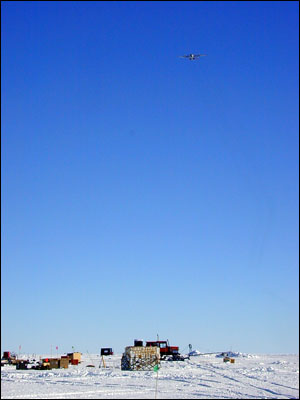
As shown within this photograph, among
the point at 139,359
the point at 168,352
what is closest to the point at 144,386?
the point at 139,359

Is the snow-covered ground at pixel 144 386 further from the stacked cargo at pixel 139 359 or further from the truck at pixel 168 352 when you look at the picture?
the truck at pixel 168 352

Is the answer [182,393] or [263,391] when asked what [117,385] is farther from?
[263,391]

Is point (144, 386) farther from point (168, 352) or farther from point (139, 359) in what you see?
point (168, 352)

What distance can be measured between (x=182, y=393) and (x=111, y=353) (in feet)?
141

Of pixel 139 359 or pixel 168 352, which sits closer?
pixel 139 359

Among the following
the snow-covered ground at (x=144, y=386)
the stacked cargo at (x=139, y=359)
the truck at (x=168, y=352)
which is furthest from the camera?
the truck at (x=168, y=352)

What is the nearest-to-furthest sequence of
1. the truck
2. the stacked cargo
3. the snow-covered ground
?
the snow-covered ground
the stacked cargo
the truck

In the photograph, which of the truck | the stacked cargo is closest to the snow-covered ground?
the stacked cargo

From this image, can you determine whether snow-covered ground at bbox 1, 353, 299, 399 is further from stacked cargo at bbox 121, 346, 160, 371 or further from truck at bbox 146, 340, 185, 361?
truck at bbox 146, 340, 185, 361

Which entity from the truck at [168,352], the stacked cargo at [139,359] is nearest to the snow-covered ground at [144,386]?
the stacked cargo at [139,359]

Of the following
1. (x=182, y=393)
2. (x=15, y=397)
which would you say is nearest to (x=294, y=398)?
(x=182, y=393)

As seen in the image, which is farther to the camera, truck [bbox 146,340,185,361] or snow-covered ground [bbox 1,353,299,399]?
truck [bbox 146,340,185,361]

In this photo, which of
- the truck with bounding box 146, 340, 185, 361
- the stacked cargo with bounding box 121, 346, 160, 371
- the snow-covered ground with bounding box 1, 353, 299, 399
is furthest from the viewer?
the truck with bounding box 146, 340, 185, 361

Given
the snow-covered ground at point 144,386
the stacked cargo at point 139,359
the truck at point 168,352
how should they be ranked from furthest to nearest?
the truck at point 168,352 → the stacked cargo at point 139,359 → the snow-covered ground at point 144,386
